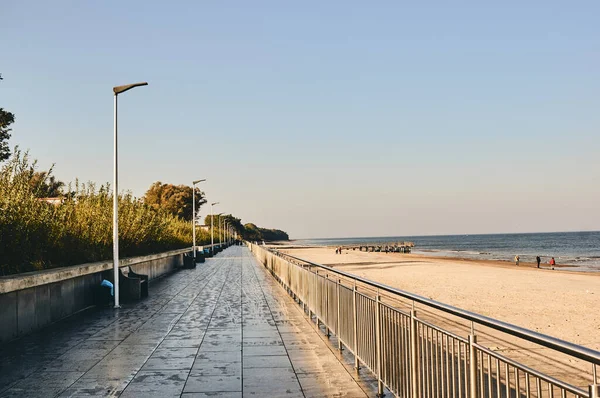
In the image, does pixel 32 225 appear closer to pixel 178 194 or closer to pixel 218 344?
pixel 218 344

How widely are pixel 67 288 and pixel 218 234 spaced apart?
80.4 m

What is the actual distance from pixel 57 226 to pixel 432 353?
11376 millimetres

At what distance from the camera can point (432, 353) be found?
14.6 feet

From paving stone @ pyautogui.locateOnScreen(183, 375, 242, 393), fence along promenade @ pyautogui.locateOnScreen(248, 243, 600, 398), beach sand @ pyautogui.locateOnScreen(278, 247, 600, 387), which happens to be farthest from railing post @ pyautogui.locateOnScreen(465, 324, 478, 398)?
beach sand @ pyautogui.locateOnScreen(278, 247, 600, 387)

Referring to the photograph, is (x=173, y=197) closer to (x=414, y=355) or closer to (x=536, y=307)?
(x=536, y=307)

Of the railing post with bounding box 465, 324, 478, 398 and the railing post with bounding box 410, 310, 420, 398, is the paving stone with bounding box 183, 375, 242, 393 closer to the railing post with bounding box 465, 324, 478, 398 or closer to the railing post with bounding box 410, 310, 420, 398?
the railing post with bounding box 410, 310, 420, 398

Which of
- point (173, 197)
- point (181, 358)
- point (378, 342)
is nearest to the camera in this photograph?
point (378, 342)

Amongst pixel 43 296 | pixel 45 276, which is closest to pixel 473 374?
pixel 45 276

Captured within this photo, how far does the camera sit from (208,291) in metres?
18.6

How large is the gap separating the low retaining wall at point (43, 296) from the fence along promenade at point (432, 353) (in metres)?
5.41

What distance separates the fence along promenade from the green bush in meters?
6.58

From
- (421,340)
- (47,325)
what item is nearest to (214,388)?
(421,340)

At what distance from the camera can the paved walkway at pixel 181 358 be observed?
6.34 metres

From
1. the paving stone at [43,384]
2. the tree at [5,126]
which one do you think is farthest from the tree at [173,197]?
the paving stone at [43,384]
